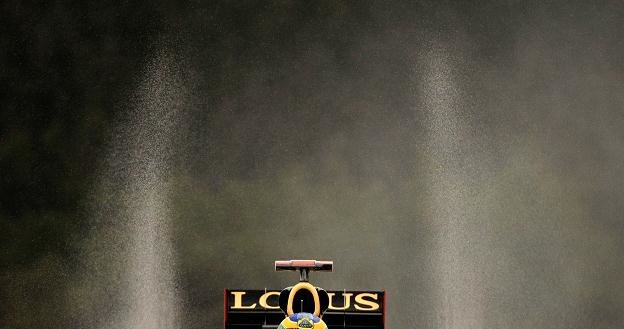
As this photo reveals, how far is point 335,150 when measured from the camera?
12.5ft

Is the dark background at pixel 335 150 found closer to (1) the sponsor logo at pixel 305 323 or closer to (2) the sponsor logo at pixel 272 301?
(2) the sponsor logo at pixel 272 301

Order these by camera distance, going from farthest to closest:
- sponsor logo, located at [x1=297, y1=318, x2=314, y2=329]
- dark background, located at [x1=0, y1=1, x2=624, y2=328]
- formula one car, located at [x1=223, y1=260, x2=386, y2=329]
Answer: dark background, located at [x1=0, y1=1, x2=624, y2=328] < formula one car, located at [x1=223, y1=260, x2=386, y2=329] < sponsor logo, located at [x1=297, y1=318, x2=314, y2=329]

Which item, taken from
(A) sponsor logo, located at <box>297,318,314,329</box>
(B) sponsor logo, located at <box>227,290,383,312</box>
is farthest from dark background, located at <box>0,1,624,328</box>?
(A) sponsor logo, located at <box>297,318,314,329</box>

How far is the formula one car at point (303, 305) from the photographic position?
2.47 metres

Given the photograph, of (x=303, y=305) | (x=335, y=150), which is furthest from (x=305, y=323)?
(x=335, y=150)

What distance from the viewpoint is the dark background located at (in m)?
3.69

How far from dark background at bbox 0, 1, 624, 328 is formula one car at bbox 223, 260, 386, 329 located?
106cm

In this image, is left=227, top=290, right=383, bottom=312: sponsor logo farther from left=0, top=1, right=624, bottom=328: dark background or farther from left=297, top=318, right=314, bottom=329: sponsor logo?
left=0, top=1, right=624, bottom=328: dark background

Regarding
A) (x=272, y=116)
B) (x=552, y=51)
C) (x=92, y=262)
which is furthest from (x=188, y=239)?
Answer: (x=552, y=51)

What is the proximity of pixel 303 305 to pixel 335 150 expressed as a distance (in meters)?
1.44

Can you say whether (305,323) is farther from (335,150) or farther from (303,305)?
(335,150)

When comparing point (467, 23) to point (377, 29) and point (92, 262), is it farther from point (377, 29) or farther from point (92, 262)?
point (92, 262)

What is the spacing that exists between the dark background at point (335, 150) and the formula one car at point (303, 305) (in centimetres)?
106

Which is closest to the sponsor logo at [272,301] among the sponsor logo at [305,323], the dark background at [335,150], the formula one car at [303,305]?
the formula one car at [303,305]
